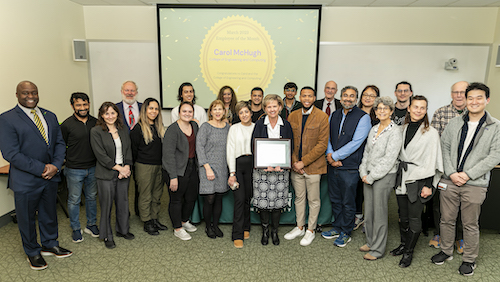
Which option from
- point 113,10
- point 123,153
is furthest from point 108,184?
point 113,10

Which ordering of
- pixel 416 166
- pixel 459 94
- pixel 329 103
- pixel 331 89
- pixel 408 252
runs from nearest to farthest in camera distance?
pixel 416 166
pixel 408 252
pixel 459 94
pixel 331 89
pixel 329 103

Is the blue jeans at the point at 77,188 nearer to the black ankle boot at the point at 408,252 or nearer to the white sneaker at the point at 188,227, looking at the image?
the white sneaker at the point at 188,227

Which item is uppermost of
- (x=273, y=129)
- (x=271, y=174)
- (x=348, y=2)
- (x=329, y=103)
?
(x=348, y=2)

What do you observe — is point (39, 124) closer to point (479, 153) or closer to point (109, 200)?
point (109, 200)

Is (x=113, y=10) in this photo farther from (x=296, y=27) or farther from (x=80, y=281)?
(x=80, y=281)

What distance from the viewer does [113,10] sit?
5.32 metres

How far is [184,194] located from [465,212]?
2824 millimetres

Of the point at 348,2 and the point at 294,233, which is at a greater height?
the point at 348,2

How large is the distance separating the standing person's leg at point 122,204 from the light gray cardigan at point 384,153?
8.36ft

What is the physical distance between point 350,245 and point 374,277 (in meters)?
0.57

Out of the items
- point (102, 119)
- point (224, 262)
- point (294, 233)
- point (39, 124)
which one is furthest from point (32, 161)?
point (294, 233)

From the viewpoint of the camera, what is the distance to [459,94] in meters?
3.21

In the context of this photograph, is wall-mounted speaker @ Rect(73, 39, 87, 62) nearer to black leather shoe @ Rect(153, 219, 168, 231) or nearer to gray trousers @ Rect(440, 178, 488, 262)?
black leather shoe @ Rect(153, 219, 168, 231)

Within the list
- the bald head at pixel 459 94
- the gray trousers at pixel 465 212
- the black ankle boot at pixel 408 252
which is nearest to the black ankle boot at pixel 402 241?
the black ankle boot at pixel 408 252
